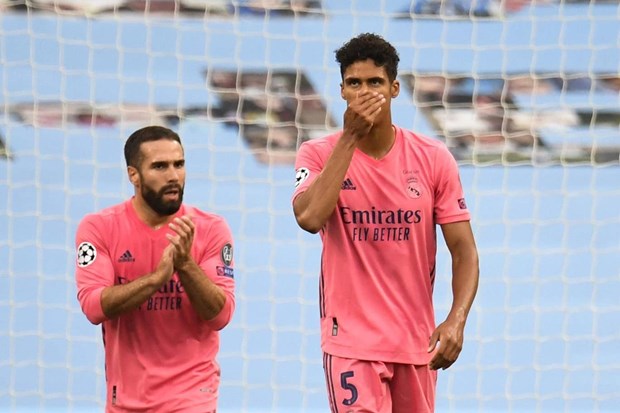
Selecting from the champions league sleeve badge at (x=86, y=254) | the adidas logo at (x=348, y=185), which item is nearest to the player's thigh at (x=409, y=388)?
the adidas logo at (x=348, y=185)

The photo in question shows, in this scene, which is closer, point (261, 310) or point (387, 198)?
point (387, 198)

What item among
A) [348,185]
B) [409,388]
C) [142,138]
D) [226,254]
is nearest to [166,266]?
[226,254]

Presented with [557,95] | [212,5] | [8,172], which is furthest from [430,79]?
[8,172]

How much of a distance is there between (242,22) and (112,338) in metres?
3.76

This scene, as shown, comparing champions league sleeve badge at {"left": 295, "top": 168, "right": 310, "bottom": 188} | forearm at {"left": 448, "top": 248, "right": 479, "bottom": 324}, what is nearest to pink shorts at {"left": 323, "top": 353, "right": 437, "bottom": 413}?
forearm at {"left": 448, "top": 248, "right": 479, "bottom": 324}

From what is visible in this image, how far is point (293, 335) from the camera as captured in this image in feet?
27.3

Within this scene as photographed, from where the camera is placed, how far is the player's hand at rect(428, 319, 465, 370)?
4871 mm

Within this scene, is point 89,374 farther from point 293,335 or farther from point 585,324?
point 585,324

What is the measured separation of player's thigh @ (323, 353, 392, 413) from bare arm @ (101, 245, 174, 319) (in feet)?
2.39

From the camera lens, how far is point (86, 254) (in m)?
5.41

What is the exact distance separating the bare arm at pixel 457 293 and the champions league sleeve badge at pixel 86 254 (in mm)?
1421

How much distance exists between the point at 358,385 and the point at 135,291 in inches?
36.9

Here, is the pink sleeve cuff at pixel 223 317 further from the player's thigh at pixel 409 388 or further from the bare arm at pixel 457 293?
the bare arm at pixel 457 293

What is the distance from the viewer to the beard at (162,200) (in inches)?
213
